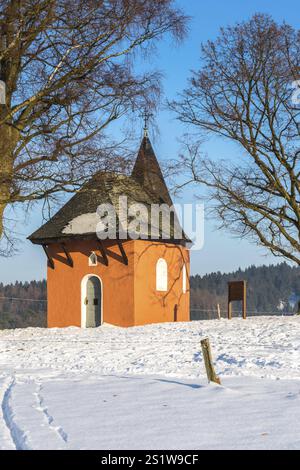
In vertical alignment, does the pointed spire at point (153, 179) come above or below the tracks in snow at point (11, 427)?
above

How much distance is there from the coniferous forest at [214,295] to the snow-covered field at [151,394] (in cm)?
6884

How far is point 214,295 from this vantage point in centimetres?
10888

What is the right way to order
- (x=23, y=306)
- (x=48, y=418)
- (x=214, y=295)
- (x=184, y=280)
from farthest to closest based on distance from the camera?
(x=214, y=295) < (x=23, y=306) < (x=184, y=280) < (x=48, y=418)

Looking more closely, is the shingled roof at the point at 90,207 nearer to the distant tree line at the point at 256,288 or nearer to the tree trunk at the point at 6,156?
the tree trunk at the point at 6,156

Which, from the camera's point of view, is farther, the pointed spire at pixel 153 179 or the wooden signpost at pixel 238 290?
the pointed spire at pixel 153 179

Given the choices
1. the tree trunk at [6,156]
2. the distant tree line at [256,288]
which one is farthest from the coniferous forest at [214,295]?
the tree trunk at [6,156]

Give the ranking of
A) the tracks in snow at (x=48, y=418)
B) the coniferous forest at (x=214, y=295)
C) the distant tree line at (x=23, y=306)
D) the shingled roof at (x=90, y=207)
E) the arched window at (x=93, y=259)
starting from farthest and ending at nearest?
the coniferous forest at (x=214, y=295) < the distant tree line at (x=23, y=306) < the arched window at (x=93, y=259) < the shingled roof at (x=90, y=207) < the tracks in snow at (x=48, y=418)

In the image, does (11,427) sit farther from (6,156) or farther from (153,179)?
(153,179)

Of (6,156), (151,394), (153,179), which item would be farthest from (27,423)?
(153,179)

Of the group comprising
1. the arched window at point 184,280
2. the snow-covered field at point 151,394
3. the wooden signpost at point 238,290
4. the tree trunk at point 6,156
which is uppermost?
the tree trunk at point 6,156

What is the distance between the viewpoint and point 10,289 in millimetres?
105438

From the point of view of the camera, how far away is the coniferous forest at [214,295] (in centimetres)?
9119

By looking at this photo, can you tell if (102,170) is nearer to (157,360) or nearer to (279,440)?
(157,360)

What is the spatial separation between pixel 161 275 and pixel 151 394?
1938 cm
